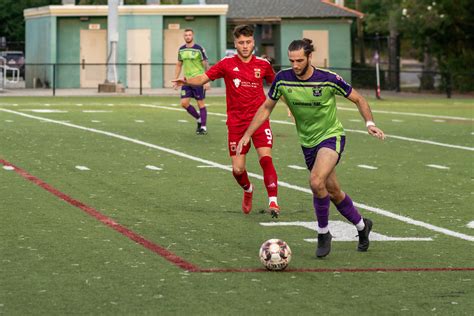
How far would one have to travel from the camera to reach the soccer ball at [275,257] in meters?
10.3

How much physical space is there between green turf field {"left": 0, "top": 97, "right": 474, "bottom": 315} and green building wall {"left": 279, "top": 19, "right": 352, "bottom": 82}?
Result: 35.3m

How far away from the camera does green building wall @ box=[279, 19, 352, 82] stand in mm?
60594

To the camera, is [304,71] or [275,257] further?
[304,71]

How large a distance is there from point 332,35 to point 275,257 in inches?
2010

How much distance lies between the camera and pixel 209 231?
500 inches

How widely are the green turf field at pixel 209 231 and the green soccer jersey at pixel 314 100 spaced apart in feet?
3.32

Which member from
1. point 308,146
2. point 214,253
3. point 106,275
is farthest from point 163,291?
Answer: point 308,146

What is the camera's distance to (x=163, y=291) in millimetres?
9469

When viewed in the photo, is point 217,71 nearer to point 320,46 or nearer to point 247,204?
point 247,204

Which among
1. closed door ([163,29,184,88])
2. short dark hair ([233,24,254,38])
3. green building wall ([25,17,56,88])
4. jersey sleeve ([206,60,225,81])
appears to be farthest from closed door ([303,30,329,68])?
short dark hair ([233,24,254,38])

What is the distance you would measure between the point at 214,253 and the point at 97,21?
45.8 m

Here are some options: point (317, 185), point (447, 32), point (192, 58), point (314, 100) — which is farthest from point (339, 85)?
point (447, 32)

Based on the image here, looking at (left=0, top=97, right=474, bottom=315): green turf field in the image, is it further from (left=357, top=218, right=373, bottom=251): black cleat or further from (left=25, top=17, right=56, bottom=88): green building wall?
(left=25, top=17, right=56, bottom=88): green building wall

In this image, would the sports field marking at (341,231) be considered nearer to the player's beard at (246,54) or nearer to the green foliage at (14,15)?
the player's beard at (246,54)
